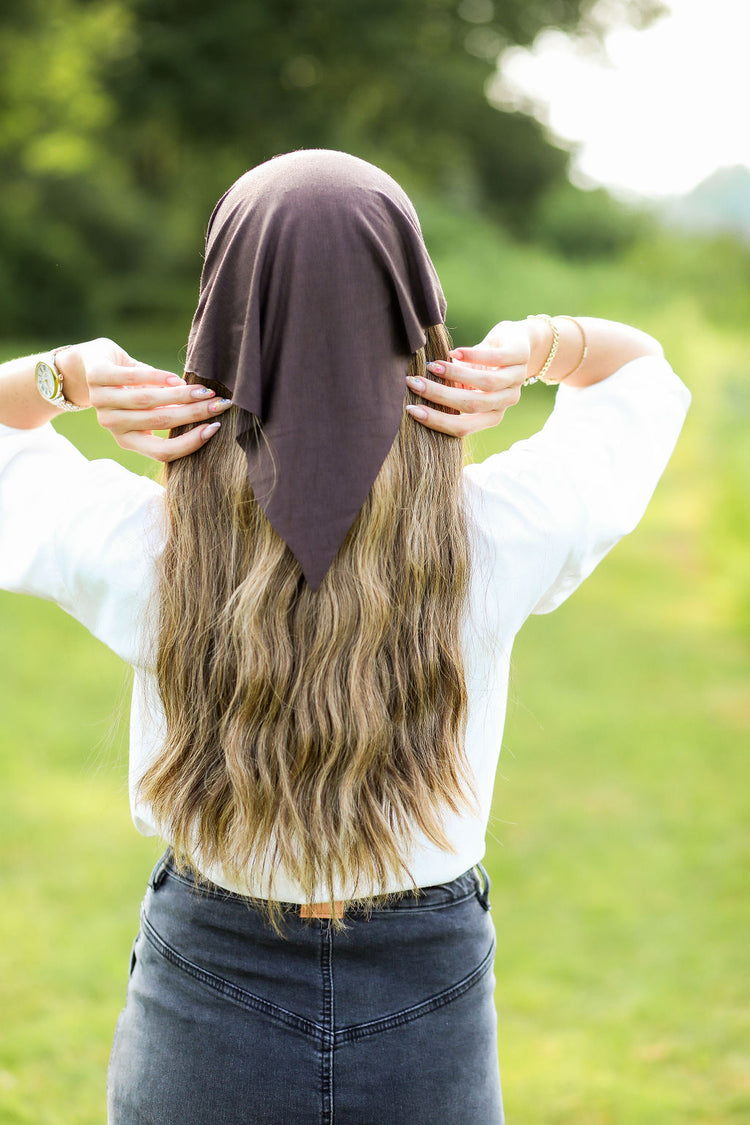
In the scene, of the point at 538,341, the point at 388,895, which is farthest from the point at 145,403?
the point at 388,895

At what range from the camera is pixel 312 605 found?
3.81ft

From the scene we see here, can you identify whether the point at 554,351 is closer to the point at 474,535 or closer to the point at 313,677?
the point at 474,535

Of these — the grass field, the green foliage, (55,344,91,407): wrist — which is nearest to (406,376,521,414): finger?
(55,344,91,407): wrist

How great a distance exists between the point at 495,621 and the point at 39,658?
17.8 ft

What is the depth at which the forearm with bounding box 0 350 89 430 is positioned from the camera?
4.25ft

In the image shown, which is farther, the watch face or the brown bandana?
the watch face

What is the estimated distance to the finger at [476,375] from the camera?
1.20 m

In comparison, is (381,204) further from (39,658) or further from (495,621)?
(39,658)

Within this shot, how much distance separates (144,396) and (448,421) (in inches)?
13.8

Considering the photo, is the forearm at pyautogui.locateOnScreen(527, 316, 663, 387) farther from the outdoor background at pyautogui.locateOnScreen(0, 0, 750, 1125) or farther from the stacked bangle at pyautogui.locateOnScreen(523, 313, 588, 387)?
the outdoor background at pyautogui.locateOnScreen(0, 0, 750, 1125)

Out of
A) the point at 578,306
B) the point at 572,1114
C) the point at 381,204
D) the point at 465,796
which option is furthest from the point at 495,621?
the point at 578,306

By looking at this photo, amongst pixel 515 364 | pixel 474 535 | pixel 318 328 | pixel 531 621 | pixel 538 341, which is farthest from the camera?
pixel 531 621

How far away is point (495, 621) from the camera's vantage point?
4.07 feet

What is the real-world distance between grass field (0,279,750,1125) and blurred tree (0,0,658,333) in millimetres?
10202
